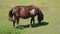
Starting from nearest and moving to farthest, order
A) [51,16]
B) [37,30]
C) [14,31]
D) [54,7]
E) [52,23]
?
[14,31] → [37,30] → [52,23] → [51,16] → [54,7]

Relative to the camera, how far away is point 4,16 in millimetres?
19062

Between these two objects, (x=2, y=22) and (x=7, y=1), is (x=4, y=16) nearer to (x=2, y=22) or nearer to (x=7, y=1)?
(x=2, y=22)

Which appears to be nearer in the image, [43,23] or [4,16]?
[43,23]

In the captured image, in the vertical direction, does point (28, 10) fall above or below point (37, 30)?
above

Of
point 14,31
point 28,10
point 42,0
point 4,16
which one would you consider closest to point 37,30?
point 28,10

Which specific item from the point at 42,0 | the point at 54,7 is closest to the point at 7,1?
the point at 42,0

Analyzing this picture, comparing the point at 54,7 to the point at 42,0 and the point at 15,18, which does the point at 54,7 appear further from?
the point at 15,18

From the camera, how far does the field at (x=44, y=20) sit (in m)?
12.9

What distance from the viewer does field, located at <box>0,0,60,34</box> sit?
42.3ft

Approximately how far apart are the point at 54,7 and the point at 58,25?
16.6ft

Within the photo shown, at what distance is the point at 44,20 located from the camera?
692 inches

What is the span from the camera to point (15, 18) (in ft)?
51.6

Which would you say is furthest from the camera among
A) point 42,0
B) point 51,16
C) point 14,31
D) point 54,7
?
point 42,0

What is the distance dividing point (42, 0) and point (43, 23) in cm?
709
